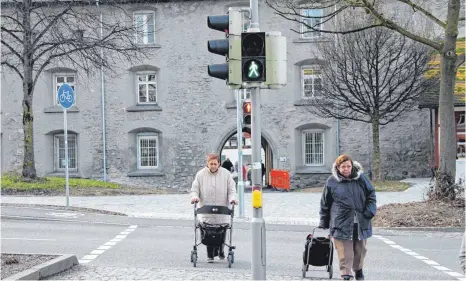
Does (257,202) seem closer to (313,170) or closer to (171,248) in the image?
(171,248)

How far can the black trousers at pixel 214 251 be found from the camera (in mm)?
12281

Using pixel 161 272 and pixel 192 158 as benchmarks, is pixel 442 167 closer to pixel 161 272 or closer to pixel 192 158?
pixel 161 272

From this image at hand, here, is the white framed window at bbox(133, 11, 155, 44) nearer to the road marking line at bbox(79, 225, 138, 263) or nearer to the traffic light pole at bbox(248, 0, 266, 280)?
the road marking line at bbox(79, 225, 138, 263)

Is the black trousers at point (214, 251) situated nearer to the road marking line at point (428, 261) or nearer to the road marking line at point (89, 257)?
the road marking line at point (89, 257)

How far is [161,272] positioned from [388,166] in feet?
95.7

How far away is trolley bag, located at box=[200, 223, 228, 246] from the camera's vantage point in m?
11.9

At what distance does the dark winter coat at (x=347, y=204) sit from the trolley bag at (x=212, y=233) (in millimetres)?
2435

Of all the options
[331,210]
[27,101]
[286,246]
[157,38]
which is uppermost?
[157,38]

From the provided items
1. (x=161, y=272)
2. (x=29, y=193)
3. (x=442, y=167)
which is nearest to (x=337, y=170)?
(x=161, y=272)

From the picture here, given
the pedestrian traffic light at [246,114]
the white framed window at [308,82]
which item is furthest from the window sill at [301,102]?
the pedestrian traffic light at [246,114]

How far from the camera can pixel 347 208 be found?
9.67m

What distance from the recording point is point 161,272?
1107 cm

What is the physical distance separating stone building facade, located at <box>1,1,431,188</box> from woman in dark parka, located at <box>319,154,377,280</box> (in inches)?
1157

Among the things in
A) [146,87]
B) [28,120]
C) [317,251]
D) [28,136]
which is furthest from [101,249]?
[146,87]
